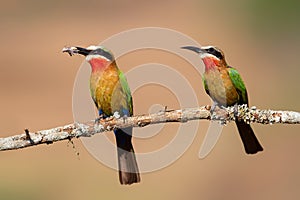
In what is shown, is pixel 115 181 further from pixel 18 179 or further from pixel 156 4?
pixel 156 4

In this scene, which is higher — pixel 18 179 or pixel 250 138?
pixel 18 179

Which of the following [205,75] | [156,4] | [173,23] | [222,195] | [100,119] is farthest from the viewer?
[156,4]

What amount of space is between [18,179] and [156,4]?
38.2 feet

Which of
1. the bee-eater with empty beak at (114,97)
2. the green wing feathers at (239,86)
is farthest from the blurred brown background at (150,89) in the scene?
→ the green wing feathers at (239,86)

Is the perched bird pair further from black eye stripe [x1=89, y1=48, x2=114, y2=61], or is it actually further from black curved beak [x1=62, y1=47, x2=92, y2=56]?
black curved beak [x1=62, y1=47, x2=92, y2=56]

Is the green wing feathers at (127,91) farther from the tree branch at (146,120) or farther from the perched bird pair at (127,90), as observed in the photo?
the tree branch at (146,120)

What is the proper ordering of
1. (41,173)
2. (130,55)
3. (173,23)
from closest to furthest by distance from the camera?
(41,173)
(130,55)
(173,23)

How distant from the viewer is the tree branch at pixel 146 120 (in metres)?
4.38

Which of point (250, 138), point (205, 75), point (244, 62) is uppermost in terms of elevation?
point (244, 62)

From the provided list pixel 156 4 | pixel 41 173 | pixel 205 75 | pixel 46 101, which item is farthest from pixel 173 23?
pixel 205 75

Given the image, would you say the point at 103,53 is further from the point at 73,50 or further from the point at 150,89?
the point at 150,89

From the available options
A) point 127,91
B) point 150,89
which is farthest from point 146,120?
point 150,89

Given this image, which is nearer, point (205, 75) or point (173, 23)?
point (205, 75)

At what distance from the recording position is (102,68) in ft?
16.3
